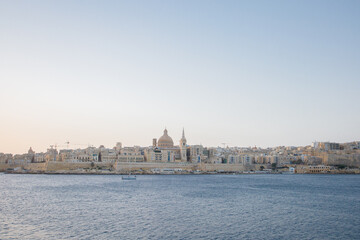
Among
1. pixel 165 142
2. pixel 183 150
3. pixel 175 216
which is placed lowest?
pixel 175 216

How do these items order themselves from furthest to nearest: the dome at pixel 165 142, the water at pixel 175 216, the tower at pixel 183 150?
the dome at pixel 165 142
the tower at pixel 183 150
the water at pixel 175 216

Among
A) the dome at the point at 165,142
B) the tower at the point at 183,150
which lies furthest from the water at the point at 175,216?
the dome at the point at 165,142

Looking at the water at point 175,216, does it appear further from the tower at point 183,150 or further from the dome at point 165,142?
the dome at point 165,142

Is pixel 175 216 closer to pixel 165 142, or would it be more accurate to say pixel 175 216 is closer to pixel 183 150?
pixel 183 150

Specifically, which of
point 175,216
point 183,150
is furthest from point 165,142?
point 175,216

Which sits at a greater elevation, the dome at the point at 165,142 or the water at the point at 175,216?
the dome at the point at 165,142

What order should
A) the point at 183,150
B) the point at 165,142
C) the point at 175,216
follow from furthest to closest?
the point at 165,142 < the point at 183,150 < the point at 175,216

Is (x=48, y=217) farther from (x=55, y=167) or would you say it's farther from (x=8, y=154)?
(x=8, y=154)

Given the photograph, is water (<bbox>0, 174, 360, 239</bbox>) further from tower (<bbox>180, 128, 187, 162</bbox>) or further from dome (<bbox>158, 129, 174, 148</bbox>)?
dome (<bbox>158, 129, 174, 148</bbox>)

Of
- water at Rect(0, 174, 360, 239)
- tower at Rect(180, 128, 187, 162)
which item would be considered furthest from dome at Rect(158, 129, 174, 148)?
water at Rect(0, 174, 360, 239)

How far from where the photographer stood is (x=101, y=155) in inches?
2618

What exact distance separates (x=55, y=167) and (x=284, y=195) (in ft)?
132

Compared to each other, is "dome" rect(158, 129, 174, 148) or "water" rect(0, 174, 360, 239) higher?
"dome" rect(158, 129, 174, 148)

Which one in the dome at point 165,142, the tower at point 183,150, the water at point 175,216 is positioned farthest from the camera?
the dome at point 165,142
